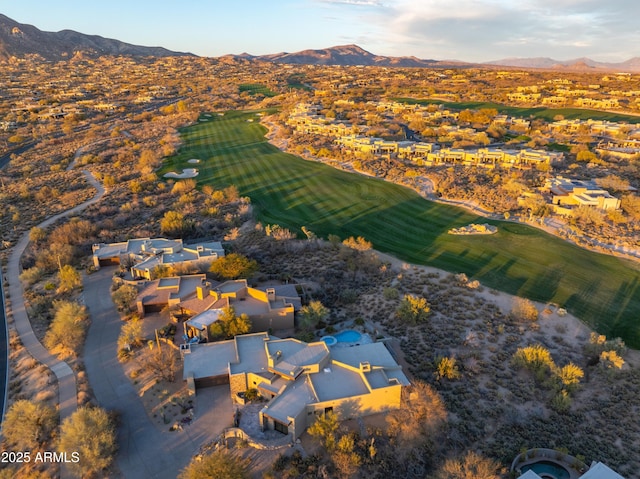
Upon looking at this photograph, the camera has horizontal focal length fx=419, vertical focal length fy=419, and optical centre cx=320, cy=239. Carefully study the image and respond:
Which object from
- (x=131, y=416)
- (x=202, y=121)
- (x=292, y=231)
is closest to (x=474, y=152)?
(x=292, y=231)

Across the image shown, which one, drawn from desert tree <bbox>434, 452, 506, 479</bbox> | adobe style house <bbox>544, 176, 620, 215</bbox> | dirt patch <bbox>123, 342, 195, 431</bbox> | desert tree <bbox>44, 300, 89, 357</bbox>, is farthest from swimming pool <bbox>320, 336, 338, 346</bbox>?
adobe style house <bbox>544, 176, 620, 215</bbox>

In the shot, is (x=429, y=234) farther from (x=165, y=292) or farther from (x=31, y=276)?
(x=31, y=276)

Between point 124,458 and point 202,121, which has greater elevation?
point 202,121

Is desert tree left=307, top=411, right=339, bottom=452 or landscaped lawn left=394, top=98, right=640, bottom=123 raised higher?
landscaped lawn left=394, top=98, right=640, bottom=123

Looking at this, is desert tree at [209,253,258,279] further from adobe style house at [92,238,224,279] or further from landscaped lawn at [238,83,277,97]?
landscaped lawn at [238,83,277,97]

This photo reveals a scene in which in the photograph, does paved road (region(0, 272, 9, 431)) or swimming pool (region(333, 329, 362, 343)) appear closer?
paved road (region(0, 272, 9, 431))

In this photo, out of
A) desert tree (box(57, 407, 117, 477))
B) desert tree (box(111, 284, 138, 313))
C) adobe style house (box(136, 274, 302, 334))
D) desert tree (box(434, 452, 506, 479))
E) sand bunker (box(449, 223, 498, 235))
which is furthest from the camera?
sand bunker (box(449, 223, 498, 235))

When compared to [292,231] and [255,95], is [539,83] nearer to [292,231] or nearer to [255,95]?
[255,95]
